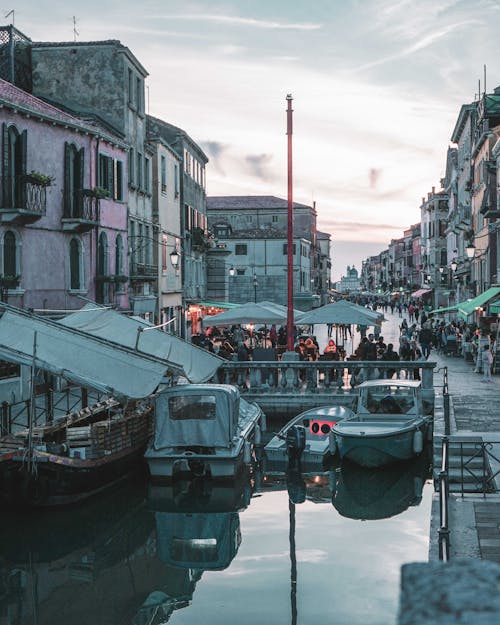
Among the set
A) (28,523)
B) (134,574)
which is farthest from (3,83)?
(134,574)

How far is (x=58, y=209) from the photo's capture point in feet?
100

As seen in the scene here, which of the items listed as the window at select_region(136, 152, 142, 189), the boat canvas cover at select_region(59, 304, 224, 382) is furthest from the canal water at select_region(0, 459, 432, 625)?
the window at select_region(136, 152, 142, 189)

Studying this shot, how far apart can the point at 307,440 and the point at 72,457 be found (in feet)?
23.6

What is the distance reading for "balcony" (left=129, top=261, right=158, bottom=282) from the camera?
38.1 metres

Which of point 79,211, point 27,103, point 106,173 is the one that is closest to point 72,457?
point 27,103

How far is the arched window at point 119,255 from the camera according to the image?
1426 inches

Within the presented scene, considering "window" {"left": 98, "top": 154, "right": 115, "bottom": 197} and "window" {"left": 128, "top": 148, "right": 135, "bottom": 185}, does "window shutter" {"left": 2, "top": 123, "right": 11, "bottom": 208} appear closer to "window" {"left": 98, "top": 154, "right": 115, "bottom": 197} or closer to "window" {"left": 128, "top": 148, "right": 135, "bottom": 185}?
"window" {"left": 98, "top": 154, "right": 115, "bottom": 197}

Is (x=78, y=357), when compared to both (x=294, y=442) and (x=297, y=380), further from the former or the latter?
(x=297, y=380)

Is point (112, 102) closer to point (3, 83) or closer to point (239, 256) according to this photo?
point (3, 83)

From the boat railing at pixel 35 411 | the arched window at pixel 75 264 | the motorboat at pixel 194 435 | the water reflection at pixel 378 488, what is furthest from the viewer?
the arched window at pixel 75 264

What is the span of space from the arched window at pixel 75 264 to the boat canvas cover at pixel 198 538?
612 inches

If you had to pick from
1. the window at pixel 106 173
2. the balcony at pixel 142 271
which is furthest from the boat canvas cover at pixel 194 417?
the balcony at pixel 142 271

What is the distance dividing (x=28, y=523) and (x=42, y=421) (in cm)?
714

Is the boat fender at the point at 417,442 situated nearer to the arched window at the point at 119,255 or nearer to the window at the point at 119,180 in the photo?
the arched window at the point at 119,255
